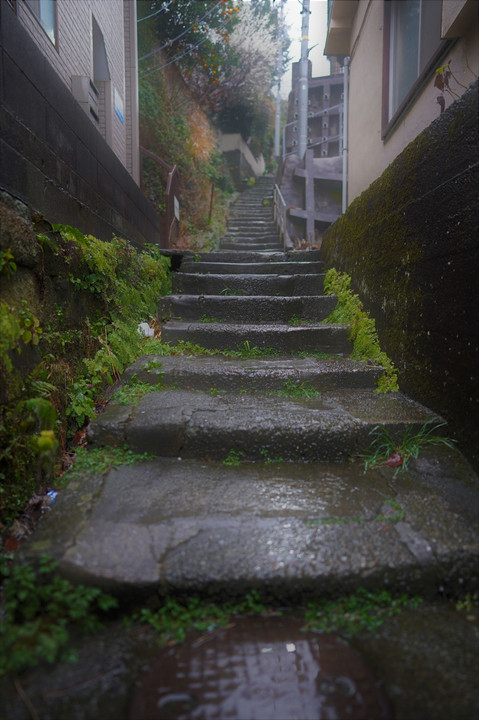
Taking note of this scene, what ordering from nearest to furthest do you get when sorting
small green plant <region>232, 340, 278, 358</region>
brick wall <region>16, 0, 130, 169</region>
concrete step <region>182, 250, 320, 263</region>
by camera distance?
small green plant <region>232, 340, 278, 358</region> → brick wall <region>16, 0, 130, 169</region> → concrete step <region>182, 250, 320, 263</region>

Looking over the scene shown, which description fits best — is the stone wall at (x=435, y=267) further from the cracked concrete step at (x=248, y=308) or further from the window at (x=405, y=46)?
the window at (x=405, y=46)

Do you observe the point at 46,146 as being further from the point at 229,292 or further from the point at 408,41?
the point at 408,41

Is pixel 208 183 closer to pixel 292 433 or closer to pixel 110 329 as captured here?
pixel 110 329

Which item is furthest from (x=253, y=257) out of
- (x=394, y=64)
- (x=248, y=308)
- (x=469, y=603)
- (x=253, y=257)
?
(x=469, y=603)

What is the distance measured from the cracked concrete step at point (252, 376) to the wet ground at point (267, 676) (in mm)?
1685

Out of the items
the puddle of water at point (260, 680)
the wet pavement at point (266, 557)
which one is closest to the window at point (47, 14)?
the wet pavement at point (266, 557)

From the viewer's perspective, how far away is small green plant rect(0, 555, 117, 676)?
3.90 ft

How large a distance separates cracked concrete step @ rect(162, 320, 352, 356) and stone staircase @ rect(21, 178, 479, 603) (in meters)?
0.19

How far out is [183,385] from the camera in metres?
2.91

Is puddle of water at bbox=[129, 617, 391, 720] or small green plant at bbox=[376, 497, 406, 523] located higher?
small green plant at bbox=[376, 497, 406, 523]

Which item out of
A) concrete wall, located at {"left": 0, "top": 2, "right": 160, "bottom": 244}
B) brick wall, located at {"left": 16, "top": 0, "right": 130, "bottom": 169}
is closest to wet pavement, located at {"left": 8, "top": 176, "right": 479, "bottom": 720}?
concrete wall, located at {"left": 0, "top": 2, "right": 160, "bottom": 244}

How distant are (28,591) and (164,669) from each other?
504 millimetres

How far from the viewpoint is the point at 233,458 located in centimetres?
221

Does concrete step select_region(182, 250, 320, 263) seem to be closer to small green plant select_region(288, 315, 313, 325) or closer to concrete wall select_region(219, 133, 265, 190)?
small green plant select_region(288, 315, 313, 325)
